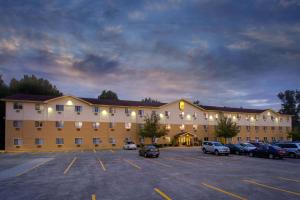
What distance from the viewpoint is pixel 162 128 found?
63.1m

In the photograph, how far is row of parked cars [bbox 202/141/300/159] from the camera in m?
34.3

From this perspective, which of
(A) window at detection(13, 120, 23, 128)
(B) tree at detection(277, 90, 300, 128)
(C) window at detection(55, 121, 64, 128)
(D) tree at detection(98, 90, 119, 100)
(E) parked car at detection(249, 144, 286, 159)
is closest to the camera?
(E) parked car at detection(249, 144, 286, 159)

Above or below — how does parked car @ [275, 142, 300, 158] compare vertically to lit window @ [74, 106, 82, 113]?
below

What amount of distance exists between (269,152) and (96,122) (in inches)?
1375

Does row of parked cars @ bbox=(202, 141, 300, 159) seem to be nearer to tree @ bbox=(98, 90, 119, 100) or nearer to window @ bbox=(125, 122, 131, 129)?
window @ bbox=(125, 122, 131, 129)

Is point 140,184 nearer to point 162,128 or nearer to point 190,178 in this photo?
point 190,178

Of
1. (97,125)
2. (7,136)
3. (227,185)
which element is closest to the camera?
(227,185)

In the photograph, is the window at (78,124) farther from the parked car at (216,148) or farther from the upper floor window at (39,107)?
the parked car at (216,148)

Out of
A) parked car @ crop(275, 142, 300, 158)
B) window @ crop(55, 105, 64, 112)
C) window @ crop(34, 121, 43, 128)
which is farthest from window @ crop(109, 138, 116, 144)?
parked car @ crop(275, 142, 300, 158)

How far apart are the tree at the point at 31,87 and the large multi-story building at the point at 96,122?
17.4 meters

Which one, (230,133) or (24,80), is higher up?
(24,80)

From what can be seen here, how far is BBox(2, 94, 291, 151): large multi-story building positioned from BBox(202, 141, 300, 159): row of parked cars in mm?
23573

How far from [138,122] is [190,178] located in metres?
45.5

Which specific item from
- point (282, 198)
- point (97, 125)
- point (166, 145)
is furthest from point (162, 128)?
point (282, 198)
